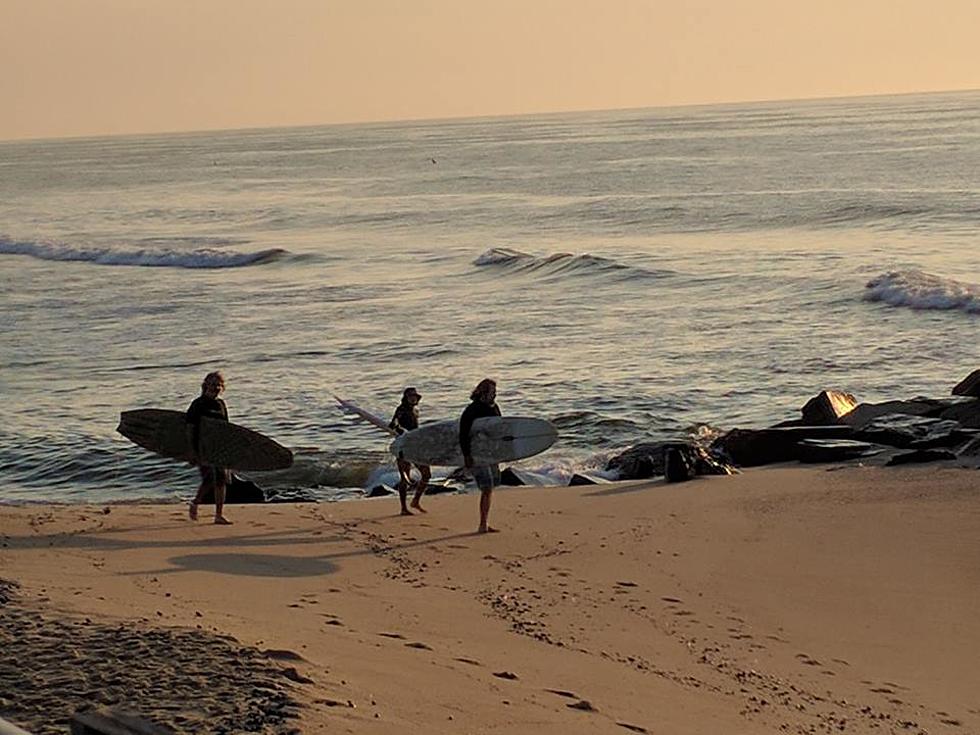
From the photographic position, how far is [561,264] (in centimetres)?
4416

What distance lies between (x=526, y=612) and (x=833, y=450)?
7473mm

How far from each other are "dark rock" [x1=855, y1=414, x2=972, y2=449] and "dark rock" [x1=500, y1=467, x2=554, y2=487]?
3.72m

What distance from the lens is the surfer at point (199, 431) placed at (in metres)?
14.0

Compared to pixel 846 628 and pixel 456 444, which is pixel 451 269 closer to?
pixel 456 444

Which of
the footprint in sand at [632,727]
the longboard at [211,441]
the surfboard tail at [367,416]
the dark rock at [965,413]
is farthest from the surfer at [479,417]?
the dark rock at [965,413]

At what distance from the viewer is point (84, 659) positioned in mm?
7855

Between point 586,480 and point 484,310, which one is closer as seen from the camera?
point 586,480

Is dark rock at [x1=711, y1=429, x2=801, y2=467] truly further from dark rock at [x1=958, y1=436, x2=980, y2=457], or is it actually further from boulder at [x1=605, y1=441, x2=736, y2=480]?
dark rock at [x1=958, y1=436, x2=980, y2=457]

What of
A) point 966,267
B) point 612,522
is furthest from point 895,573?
point 966,267

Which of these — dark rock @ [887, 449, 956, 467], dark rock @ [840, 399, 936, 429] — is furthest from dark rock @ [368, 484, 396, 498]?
dark rock @ [840, 399, 936, 429]

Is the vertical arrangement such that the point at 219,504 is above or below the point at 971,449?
above

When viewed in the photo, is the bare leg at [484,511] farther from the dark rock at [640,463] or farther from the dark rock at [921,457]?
the dark rock at [921,457]

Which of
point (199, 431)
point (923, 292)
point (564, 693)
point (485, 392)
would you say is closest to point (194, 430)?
point (199, 431)

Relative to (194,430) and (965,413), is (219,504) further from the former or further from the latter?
(965,413)
